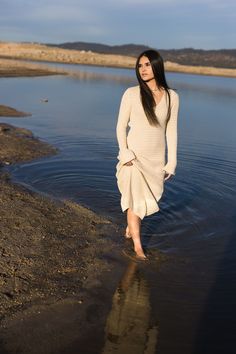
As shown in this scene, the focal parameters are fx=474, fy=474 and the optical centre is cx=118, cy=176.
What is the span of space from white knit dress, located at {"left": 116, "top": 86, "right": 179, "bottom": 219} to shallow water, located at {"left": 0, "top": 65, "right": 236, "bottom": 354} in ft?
2.82

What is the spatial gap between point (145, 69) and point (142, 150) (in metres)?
0.91

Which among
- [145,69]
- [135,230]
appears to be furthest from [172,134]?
[135,230]

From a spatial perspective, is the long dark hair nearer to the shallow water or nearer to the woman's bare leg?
the woman's bare leg

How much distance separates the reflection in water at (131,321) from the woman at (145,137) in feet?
2.38

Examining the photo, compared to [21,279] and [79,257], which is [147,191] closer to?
[79,257]

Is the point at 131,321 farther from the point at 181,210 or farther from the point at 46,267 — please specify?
the point at 181,210

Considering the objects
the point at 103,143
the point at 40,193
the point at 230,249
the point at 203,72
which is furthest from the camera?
the point at 203,72

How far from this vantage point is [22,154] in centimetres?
1095

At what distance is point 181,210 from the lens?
7.87m

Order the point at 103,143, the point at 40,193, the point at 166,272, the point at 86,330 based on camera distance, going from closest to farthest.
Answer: the point at 86,330, the point at 166,272, the point at 40,193, the point at 103,143

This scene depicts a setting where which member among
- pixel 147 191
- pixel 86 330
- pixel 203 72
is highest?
pixel 203 72

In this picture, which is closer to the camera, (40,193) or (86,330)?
(86,330)

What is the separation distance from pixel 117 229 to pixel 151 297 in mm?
1868

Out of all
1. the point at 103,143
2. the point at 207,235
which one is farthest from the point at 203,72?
the point at 207,235
